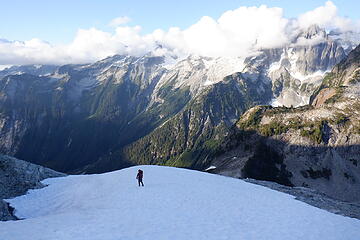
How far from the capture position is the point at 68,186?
4612 centimetres

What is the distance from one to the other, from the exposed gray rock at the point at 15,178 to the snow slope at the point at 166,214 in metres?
1.66

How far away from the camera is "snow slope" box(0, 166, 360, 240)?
24203 millimetres

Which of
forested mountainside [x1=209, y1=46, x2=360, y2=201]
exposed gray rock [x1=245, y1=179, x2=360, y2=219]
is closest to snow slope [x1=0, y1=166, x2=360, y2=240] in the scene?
exposed gray rock [x1=245, y1=179, x2=360, y2=219]

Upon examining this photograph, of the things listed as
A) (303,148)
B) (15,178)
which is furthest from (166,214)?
(303,148)

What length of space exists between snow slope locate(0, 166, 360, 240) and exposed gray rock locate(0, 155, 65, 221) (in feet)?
5.43

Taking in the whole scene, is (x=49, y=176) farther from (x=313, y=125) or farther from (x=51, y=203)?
(x=313, y=125)

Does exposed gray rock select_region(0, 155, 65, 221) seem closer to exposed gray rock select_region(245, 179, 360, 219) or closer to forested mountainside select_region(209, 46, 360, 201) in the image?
exposed gray rock select_region(245, 179, 360, 219)

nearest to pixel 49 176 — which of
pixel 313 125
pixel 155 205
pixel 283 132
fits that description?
pixel 155 205

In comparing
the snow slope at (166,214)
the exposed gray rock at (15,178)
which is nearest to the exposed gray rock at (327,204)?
the snow slope at (166,214)

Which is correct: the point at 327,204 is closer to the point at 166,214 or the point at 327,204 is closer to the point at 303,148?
the point at 166,214

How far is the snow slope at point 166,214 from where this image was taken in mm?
24203

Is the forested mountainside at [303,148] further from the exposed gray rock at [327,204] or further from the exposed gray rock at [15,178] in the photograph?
the exposed gray rock at [15,178]

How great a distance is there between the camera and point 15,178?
4575 centimetres

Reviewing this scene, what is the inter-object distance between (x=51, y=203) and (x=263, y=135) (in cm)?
14928
